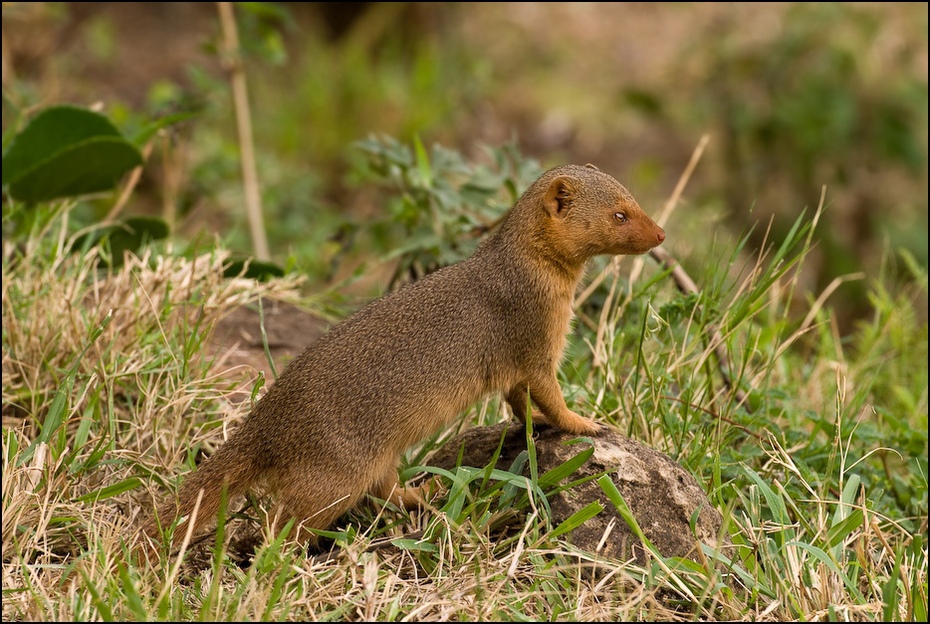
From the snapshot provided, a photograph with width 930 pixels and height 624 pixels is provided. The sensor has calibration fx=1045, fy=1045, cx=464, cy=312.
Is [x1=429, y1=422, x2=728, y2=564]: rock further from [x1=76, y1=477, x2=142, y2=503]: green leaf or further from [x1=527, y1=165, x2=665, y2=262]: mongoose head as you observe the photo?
[x1=76, y1=477, x2=142, y2=503]: green leaf

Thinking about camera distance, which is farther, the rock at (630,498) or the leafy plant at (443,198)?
the leafy plant at (443,198)

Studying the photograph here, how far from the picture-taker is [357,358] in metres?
3.13

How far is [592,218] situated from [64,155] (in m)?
2.32

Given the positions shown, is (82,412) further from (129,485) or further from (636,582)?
(636,582)

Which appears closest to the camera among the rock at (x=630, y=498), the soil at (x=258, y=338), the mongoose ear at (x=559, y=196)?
the rock at (x=630, y=498)

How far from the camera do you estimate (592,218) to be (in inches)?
132

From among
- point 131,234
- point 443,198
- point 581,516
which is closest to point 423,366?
point 581,516

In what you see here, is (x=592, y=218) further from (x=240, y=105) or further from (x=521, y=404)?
(x=240, y=105)

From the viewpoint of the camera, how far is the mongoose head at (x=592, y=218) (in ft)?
10.9

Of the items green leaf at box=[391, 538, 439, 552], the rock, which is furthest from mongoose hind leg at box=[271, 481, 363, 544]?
the rock

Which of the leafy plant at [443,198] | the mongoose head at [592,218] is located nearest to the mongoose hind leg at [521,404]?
the mongoose head at [592,218]

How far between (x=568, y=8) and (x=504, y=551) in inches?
425

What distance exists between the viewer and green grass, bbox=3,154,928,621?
8.75 feet

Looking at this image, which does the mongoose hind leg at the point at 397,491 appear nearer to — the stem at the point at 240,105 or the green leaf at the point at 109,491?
the green leaf at the point at 109,491
